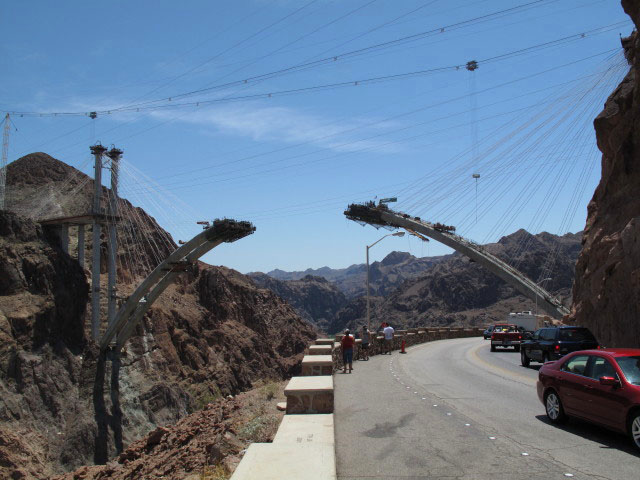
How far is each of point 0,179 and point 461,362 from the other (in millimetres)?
49535

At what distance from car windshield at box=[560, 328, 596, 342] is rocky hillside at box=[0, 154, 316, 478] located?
2384cm

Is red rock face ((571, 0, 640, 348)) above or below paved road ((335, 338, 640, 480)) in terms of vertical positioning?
above

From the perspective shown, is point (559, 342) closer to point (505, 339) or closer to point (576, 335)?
point (576, 335)

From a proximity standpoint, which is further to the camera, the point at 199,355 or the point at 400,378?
the point at 199,355

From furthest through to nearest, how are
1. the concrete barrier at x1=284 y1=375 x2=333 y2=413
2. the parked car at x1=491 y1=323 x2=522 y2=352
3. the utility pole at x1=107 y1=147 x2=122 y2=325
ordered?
the utility pole at x1=107 y1=147 x2=122 y2=325 → the parked car at x1=491 y1=323 x2=522 y2=352 → the concrete barrier at x1=284 y1=375 x2=333 y2=413

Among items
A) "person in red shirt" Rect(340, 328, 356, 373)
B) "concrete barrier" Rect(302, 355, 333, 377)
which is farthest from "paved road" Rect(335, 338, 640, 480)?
"person in red shirt" Rect(340, 328, 356, 373)

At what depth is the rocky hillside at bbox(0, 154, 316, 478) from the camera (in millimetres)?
36156

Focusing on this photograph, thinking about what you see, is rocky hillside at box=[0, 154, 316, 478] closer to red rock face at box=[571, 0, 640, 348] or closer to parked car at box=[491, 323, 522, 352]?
parked car at box=[491, 323, 522, 352]

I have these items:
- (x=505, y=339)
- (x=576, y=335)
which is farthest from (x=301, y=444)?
(x=505, y=339)

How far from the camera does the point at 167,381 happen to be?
51844mm

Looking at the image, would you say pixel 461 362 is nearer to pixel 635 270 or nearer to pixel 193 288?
pixel 635 270

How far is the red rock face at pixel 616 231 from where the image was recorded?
23.0 meters

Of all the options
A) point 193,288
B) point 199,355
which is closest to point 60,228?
point 199,355

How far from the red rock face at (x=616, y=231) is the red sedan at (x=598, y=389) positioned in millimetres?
12805
